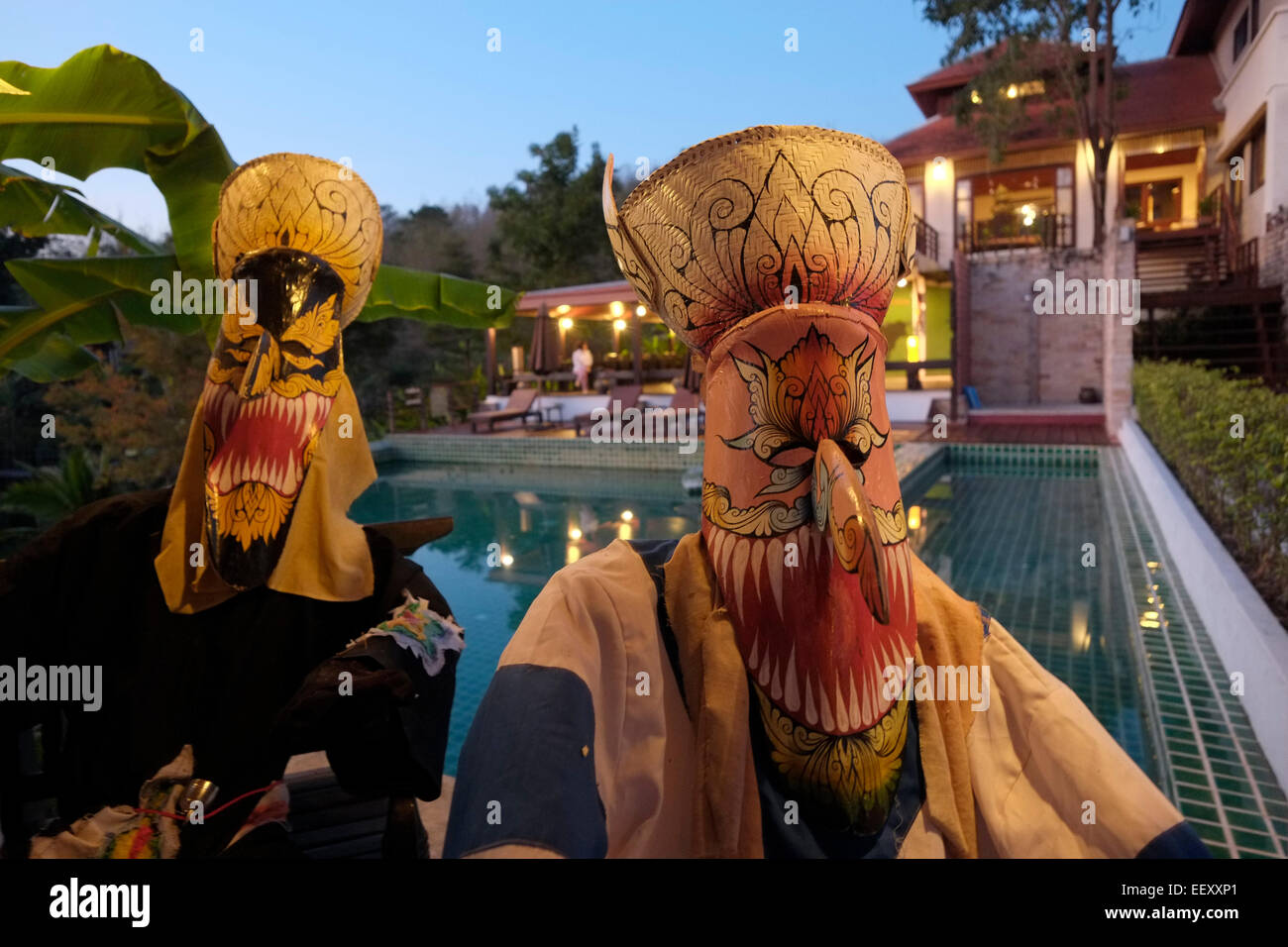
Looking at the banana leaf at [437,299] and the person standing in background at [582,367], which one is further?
the person standing in background at [582,367]

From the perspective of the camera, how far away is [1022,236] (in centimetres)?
2019

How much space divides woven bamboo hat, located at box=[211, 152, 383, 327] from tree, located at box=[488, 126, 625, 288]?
23.4 meters

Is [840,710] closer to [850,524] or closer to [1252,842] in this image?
[850,524]

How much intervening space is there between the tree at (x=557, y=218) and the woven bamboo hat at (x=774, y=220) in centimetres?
2441

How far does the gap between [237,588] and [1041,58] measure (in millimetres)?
20553

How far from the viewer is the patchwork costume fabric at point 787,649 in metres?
1.01

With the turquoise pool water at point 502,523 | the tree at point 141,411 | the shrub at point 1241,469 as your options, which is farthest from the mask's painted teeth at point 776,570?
the tree at point 141,411

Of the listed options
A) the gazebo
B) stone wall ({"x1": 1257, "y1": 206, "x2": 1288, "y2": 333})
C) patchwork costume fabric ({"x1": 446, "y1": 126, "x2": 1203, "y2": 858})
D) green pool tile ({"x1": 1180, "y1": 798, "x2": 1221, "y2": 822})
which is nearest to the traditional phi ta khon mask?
patchwork costume fabric ({"x1": 446, "y1": 126, "x2": 1203, "y2": 858})

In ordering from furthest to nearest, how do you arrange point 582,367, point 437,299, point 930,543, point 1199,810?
point 582,367, point 930,543, point 437,299, point 1199,810

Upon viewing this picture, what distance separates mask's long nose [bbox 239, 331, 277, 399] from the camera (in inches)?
66.1

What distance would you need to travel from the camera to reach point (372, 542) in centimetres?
194

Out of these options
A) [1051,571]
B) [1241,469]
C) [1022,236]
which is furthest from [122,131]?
[1022,236]

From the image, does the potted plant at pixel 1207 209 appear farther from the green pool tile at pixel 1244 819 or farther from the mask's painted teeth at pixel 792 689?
the mask's painted teeth at pixel 792 689
